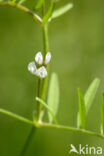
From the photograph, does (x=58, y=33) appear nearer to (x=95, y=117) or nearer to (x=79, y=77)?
(x=79, y=77)

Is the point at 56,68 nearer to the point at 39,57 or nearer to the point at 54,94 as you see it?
the point at 54,94

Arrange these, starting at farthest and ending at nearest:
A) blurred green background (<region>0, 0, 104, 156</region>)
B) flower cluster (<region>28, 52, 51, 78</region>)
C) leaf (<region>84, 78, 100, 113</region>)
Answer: blurred green background (<region>0, 0, 104, 156</region>) → leaf (<region>84, 78, 100, 113</region>) → flower cluster (<region>28, 52, 51, 78</region>)

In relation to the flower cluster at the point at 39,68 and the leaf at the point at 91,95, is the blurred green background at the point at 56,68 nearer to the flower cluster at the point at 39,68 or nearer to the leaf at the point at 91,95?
the leaf at the point at 91,95

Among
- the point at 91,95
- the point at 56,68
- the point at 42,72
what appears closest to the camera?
the point at 42,72

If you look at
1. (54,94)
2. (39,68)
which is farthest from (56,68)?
(39,68)

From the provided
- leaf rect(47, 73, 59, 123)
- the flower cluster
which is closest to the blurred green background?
leaf rect(47, 73, 59, 123)

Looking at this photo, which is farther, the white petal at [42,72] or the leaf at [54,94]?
the leaf at [54,94]

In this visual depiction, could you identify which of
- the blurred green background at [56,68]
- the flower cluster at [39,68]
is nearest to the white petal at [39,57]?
the flower cluster at [39,68]

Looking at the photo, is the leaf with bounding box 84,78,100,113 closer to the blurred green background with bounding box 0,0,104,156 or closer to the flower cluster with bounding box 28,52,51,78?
the flower cluster with bounding box 28,52,51,78

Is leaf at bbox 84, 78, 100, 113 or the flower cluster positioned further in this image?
leaf at bbox 84, 78, 100, 113

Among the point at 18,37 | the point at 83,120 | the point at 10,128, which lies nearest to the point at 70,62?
the point at 18,37
